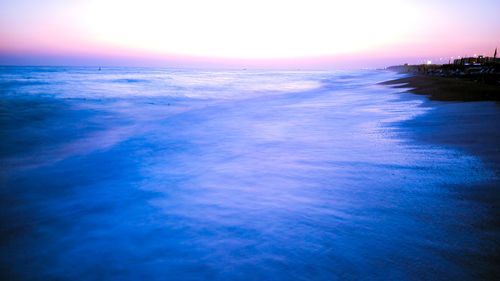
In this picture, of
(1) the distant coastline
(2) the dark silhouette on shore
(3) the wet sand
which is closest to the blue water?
(3) the wet sand

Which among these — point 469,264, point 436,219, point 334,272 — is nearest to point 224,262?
point 334,272

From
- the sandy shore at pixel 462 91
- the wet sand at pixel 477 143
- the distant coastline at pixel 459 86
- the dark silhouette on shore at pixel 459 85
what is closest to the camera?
the wet sand at pixel 477 143

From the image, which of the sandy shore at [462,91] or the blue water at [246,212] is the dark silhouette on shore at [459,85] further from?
the blue water at [246,212]

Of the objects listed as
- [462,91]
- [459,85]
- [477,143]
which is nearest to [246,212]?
[477,143]

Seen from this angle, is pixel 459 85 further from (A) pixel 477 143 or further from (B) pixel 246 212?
(B) pixel 246 212

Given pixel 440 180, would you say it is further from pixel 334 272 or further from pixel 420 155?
pixel 334 272

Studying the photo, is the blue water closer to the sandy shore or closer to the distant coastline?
the sandy shore

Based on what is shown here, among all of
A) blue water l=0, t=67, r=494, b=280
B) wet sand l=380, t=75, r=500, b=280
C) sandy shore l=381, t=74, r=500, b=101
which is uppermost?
sandy shore l=381, t=74, r=500, b=101

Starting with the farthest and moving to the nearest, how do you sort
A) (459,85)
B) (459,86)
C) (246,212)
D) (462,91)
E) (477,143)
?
(459,85) → (459,86) → (462,91) → (477,143) → (246,212)

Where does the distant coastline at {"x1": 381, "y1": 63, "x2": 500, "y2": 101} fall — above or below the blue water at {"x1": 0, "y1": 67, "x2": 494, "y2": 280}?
above

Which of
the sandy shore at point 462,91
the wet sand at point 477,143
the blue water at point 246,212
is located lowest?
the blue water at point 246,212

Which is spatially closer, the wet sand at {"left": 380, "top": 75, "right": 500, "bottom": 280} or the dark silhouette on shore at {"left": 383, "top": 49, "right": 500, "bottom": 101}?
the wet sand at {"left": 380, "top": 75, "right": 500, "bottom": 280}

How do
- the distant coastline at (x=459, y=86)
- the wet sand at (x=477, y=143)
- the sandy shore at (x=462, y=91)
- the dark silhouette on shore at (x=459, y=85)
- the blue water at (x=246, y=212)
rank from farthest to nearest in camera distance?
the dark silhouette on shore at (x=459, y=85) → the distant coastline at (x=459, y=86) → the sandy shore at (x=462, y=91) → the blue water at (x=246, y=212) → the wet sand at (x=477, y=143)

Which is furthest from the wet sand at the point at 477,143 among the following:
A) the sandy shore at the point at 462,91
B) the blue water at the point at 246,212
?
the sandy shore at the point at 462,91
